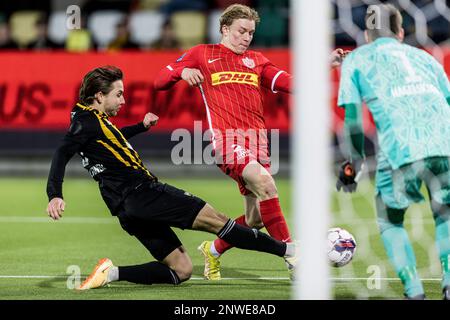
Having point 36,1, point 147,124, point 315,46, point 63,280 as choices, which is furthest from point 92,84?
point 36,1

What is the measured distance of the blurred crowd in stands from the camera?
15.4 meters

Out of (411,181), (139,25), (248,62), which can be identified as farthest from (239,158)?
(139,25)

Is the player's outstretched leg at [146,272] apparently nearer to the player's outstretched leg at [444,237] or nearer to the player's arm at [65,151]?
the player's arm at [65,151]

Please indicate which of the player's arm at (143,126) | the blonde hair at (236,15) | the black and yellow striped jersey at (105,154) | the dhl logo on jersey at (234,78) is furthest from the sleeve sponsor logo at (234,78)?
the black and yellow striped jersey at (105,154)

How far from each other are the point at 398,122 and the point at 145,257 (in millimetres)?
3183

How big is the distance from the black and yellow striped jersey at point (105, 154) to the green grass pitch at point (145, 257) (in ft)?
2.15

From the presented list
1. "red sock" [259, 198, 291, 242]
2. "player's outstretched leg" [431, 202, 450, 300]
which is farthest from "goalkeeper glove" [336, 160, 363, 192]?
"red sock" [259, 198, 291, 242]

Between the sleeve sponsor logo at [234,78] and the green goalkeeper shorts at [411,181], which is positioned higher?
the sleeve sponsor logo at [234,78]

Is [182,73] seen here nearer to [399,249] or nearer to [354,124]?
[354,124]

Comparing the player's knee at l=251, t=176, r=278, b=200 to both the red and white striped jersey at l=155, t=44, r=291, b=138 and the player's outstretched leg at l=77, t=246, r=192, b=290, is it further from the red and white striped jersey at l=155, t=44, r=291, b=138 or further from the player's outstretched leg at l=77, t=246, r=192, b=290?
the player's outstretched leg at l=77, t=246, r=192, b=290

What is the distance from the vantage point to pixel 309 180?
445 cm

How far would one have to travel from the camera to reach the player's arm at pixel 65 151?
244 inches

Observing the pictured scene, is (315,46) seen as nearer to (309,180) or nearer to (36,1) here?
(309,180)
